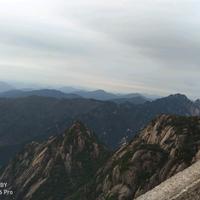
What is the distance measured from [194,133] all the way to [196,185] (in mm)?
174704

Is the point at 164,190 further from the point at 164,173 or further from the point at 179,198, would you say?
the point at 164,173

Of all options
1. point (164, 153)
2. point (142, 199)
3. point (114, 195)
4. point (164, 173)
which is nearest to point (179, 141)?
point (164, 153)

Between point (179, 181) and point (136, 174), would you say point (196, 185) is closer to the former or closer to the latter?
point (179, 181)

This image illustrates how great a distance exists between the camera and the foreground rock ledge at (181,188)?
2688 centimetres

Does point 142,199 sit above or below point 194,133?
above

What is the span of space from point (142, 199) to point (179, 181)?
8.88ft

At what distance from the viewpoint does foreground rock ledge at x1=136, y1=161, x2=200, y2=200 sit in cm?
2688

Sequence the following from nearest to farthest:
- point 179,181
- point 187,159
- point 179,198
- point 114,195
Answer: point 179,198
point 179,181
point 187,159
point 114,195

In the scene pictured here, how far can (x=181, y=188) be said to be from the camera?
90.2 ft

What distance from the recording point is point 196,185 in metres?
27.2

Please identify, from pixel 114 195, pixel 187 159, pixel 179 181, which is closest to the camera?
pixel 179 181

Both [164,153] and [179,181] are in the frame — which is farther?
[164,153]

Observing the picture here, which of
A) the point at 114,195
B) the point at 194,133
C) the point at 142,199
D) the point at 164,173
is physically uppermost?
the point at 142,199

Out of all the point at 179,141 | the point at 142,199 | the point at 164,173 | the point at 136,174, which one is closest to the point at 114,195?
the point at 136,174
